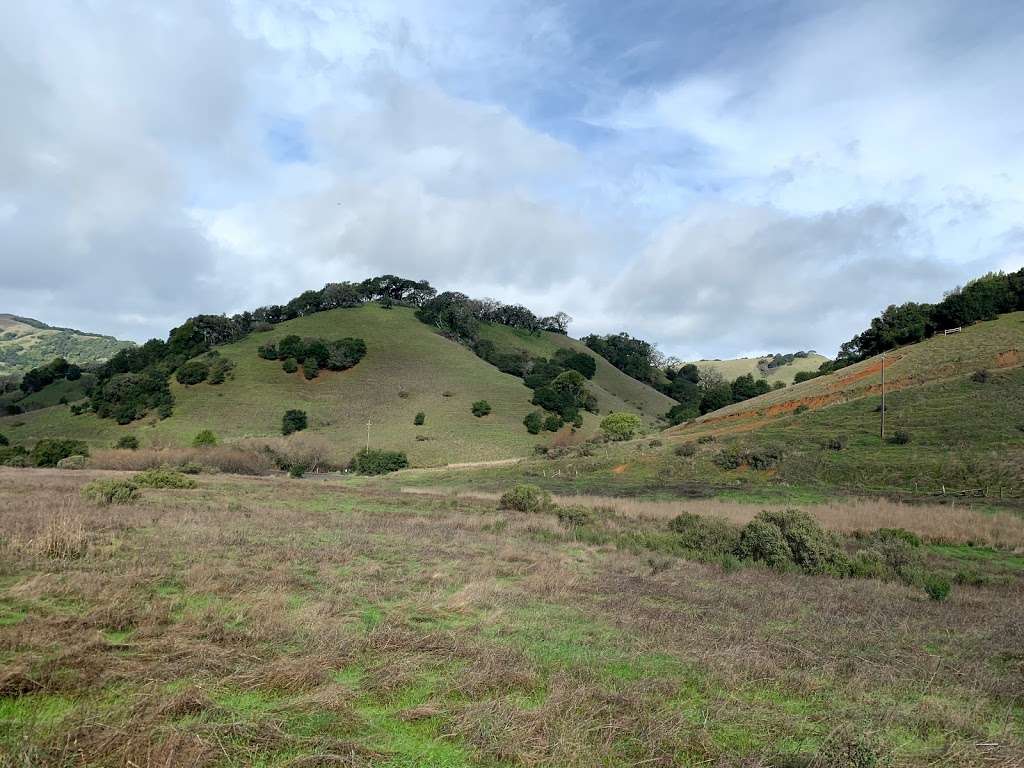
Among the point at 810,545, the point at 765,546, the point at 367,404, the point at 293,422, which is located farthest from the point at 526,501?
the point at 367,404

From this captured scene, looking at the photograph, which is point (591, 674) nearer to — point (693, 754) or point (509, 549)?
point (693, 754)

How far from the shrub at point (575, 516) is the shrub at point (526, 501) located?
1.15 metres

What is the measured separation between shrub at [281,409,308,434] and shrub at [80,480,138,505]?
2074 inches

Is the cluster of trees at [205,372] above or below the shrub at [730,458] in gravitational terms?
above

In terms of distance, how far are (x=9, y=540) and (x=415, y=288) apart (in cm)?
13297

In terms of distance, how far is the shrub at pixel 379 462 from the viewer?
195 feet

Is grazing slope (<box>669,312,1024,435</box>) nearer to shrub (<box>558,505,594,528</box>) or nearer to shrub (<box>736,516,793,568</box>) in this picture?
shrub (<box>558,505,594,528</box>)

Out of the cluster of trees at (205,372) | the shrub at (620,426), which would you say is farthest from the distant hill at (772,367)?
the cluster of trees at (205,372)

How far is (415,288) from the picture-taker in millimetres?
140500

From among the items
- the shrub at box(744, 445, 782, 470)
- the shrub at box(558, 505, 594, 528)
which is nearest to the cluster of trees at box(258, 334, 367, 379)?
the shrub at box(744, 445, 782, 470)

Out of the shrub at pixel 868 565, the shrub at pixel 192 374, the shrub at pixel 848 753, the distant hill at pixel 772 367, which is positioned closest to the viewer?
the shrub at pixel 848 753

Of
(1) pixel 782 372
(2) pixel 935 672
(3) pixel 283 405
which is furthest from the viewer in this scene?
(1) pixel 782 372

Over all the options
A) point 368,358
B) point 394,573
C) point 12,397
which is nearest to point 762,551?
point 394,573

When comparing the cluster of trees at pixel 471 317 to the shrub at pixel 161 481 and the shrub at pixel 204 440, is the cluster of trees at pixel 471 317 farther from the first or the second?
the shrub at pixel 161 481
